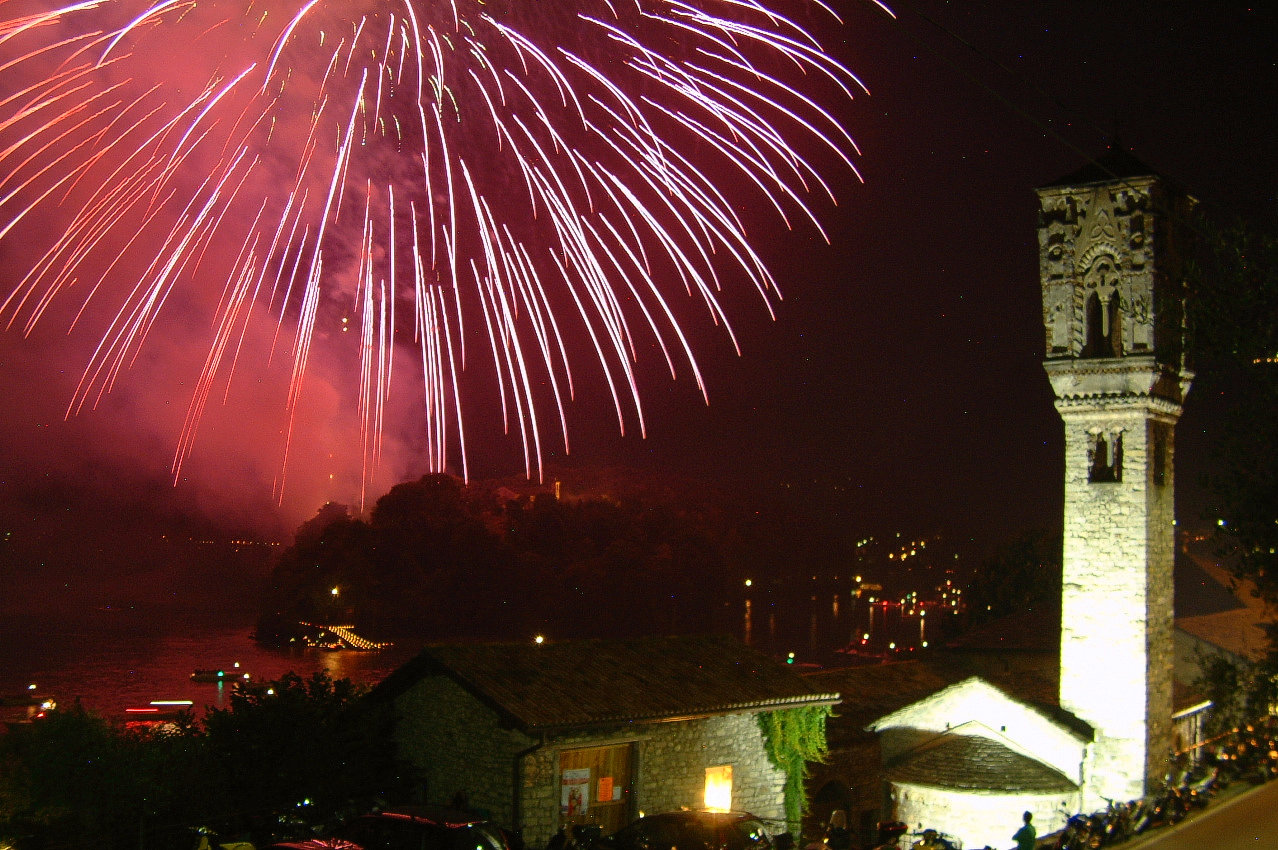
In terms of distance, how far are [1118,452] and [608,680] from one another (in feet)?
34.2

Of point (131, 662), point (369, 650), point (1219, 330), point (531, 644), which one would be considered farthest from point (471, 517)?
point (1219, 330)

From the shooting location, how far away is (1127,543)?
20203 mm

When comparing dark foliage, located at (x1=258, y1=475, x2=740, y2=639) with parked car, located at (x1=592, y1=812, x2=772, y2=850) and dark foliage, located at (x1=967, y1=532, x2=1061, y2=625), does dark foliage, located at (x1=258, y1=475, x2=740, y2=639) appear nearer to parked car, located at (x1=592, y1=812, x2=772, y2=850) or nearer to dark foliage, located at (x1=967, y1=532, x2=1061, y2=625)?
dark foliage, located at (x1=967, y1=532, x2=1061, y2=625)

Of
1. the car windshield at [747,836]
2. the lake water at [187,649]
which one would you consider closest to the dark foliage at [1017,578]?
the lake water at [187,649]

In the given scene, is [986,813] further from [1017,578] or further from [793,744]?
[1017,578]

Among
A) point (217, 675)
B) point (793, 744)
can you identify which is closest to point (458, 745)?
point (793, 744)

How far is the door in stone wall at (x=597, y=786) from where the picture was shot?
15.6m

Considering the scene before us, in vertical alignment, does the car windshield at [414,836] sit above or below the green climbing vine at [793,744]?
above

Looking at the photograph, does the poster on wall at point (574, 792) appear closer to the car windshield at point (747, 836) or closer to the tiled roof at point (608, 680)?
the tiled roof at point (608, 680)

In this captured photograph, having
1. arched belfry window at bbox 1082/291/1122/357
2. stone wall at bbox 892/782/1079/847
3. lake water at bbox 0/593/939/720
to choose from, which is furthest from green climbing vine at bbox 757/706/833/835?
lake water at bbox 0/593/939/720

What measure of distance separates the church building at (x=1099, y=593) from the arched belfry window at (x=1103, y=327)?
0.03m

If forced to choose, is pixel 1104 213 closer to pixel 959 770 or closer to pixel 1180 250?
pixel 1180 250

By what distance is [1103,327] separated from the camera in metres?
21.9

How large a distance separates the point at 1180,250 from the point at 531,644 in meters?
14.8
